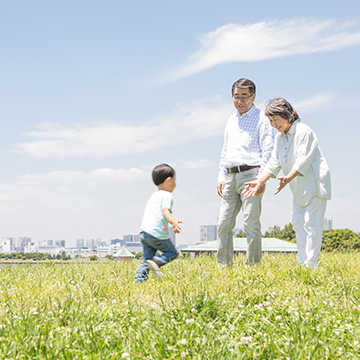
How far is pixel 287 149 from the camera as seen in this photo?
6.98 m

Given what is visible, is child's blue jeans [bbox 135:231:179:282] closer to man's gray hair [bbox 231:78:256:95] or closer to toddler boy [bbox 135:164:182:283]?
toddler boy [bbox 135:164:182:283]

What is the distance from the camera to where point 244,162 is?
7.17 metres

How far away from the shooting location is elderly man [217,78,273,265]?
23.5ft

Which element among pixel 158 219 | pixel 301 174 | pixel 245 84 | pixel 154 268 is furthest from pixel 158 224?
pixel 245 84

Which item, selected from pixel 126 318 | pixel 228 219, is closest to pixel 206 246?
pixel 228 219

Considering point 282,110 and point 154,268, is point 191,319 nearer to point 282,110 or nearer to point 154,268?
point 154,268

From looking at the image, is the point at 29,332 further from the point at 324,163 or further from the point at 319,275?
the point at 324,163

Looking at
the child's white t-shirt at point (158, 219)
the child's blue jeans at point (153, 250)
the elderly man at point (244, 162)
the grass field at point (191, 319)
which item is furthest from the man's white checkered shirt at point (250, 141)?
the grass field at point (191, 319)

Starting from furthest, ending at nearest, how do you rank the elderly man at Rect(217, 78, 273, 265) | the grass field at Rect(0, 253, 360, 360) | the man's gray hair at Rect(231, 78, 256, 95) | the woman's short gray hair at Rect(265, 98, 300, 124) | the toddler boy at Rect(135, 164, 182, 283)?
the man's gray hair at Rect(231, 78, 256, 95), the elderly man at Rect(217, 78, 273, 265), the woman's short gray hair at Rect(265, 98, 300, 124), the toddler boy at Rect(135, 164, 182, 283), the grass field at Rect(0, 253, 360, 360)

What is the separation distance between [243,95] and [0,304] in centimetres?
456

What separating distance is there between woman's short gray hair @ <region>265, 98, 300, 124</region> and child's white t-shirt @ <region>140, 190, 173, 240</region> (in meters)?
1.97

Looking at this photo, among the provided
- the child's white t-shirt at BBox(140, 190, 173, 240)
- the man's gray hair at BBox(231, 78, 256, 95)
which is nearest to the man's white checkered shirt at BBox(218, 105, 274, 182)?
the man's gray hair at BBox(231, 78, 256, 95)

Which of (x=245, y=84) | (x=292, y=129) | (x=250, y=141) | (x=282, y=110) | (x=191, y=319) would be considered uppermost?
(x=245, y=84)

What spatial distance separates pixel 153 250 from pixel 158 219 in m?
0.50
